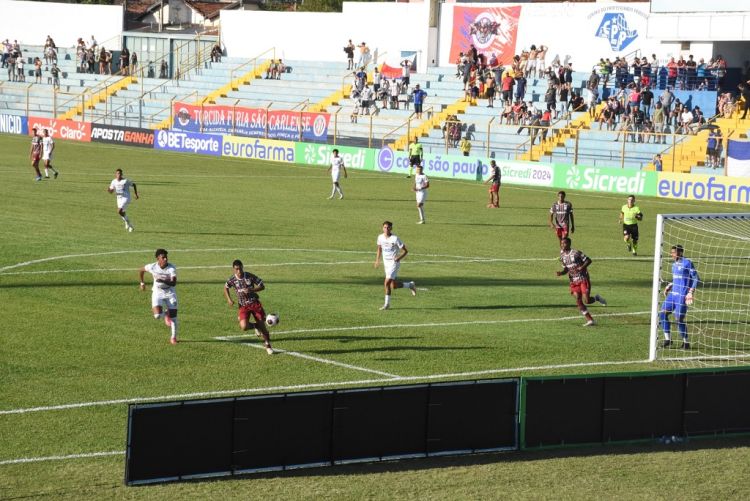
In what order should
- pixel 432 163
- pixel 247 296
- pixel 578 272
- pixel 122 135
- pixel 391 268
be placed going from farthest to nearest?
pixel 122 135 → pixel 432 163 → pixel 391 268 → pixel 578 272 → pixel 247 296

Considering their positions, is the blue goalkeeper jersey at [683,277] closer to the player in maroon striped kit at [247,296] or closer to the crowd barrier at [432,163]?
the player in maroon striped kit at [247,296]

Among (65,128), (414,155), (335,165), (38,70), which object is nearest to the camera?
(335,165)

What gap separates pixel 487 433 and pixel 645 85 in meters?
49.4

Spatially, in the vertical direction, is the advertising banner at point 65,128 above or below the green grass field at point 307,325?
above

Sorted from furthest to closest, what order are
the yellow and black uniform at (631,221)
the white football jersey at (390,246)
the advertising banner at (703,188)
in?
the advertising banner at (703,188)
the yellow and black uniform at (631,221)
the white football jersey at (390,246)

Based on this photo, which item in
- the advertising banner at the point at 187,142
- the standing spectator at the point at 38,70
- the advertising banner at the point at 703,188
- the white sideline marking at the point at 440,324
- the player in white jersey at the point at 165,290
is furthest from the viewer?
the standing spectator at the point at 38,70

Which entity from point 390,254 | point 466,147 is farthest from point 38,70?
point 390,254

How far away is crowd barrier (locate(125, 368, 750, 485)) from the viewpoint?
46.4 ft

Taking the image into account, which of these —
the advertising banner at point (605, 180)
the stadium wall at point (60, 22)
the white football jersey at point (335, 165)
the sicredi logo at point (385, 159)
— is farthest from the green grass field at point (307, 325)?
the stadium wall at point (60, 22)

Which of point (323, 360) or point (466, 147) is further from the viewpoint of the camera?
point (466, 147)

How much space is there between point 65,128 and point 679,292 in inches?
2520

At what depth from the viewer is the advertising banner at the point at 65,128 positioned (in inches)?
3115

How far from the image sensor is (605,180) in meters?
56.2

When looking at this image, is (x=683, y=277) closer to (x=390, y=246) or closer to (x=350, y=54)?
(x=390, y=246)
